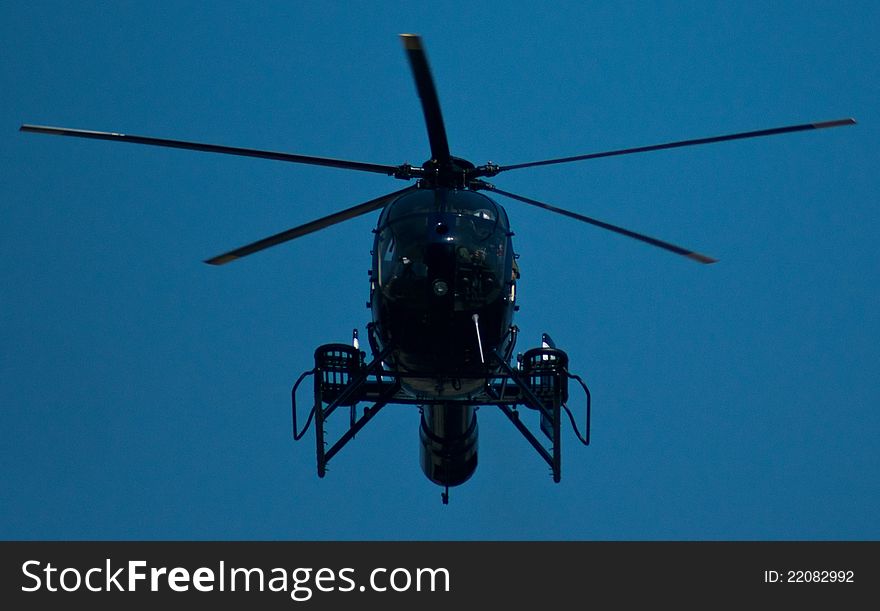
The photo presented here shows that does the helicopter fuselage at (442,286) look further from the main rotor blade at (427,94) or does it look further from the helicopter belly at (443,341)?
the main rotor blade at (427,94)

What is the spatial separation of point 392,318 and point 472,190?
2.73 metres

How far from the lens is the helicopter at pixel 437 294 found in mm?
15227

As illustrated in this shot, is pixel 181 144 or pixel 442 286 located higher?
→ pixel 181 144

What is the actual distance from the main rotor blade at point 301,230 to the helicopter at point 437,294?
0.7 inches

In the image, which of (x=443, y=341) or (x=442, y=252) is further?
(x=443, y=341)

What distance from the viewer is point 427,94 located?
43.9 ft

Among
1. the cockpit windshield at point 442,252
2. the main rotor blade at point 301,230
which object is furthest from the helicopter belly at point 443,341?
the main rotor blade at point 301,230

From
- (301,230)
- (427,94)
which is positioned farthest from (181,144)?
(427,94)

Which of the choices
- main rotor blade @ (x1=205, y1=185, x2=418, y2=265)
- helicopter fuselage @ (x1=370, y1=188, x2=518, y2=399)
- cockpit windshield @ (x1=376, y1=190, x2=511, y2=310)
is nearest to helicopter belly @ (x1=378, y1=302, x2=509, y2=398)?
helicopter fuselage @ (x1=370, y1=188, x2=518, y2=399)

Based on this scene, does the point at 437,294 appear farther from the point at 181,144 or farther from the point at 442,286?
the point at 181,144

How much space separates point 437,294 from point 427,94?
3.18m

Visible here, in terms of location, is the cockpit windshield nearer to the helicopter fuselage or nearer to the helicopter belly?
the helicopter fuselage
